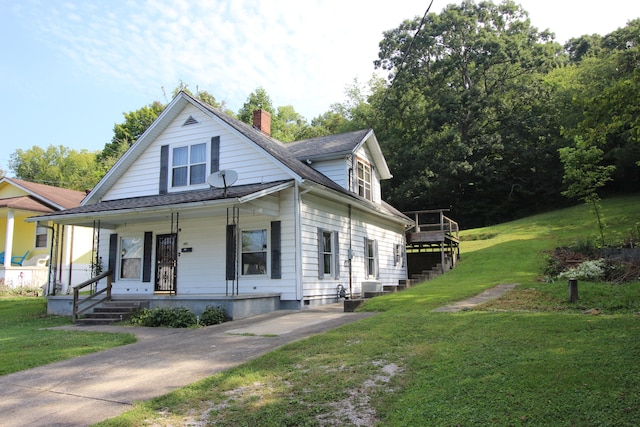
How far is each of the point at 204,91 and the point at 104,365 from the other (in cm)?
4262

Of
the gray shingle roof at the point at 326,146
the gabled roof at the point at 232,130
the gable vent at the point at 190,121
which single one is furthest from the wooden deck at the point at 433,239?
the gable vent at the point at 190,121

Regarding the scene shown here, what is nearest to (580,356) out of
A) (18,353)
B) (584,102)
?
(584,102)

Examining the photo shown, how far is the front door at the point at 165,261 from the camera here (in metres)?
15.0

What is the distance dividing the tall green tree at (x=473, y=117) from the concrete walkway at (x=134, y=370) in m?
30.7

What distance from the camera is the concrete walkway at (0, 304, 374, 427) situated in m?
4.96

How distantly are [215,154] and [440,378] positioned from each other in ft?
39.0

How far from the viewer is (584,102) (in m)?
7.48

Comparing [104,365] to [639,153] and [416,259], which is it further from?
[639,153]

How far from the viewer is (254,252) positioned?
13891 mm

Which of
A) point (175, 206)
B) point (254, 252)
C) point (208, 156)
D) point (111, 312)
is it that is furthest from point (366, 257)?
point (111, 312)

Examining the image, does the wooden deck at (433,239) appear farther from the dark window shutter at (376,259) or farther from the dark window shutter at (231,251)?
the dark window shutter at (231,251)

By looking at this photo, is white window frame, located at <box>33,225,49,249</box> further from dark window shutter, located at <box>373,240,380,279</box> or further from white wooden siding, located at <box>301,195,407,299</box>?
dark window shutter, located at <box>373,240,380,279</box>

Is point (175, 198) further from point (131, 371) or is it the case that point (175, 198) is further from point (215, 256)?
point (131, 371)

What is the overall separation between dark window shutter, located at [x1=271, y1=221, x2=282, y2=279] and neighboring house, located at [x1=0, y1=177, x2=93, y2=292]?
1259 centimetres
